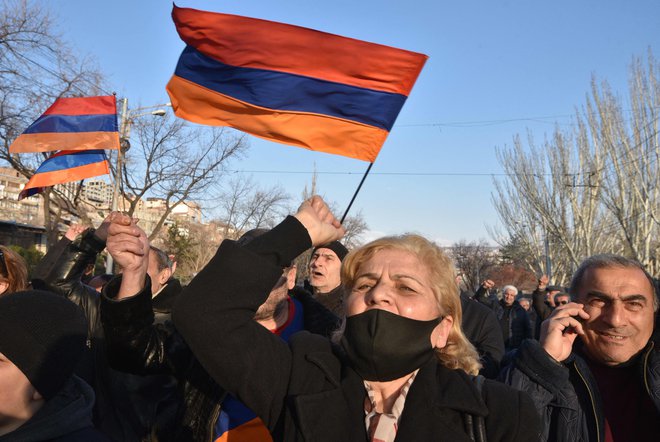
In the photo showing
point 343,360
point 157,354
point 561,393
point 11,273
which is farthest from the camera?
point 11,273

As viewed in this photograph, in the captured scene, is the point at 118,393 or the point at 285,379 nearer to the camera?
the point at 285,379

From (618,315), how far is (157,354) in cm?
199

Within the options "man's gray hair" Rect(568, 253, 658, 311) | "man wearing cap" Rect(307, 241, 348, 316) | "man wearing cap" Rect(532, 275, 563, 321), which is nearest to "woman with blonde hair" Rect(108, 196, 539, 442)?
"man's gray hair" Rect(568, 253, 658, 311)

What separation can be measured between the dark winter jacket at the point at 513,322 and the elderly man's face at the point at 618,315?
14.1 feet

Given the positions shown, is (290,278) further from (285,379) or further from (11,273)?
(11,273)

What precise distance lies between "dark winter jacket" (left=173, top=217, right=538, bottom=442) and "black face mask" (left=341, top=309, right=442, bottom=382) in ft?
0.22

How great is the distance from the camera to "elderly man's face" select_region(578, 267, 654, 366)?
7.95 ft

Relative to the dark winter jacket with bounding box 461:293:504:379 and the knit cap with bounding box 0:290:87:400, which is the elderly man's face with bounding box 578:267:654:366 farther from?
the knit cap with bounding box 0:290:87:400

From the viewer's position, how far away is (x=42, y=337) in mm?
1833

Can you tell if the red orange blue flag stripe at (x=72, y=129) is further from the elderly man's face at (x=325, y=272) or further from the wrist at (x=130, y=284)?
the wrist at (x=130, y=284)

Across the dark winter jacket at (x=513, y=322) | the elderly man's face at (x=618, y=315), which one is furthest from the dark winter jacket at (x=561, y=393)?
the dark winter jacket at (x=513, y=322)

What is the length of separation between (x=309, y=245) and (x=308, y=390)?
0.46 meters

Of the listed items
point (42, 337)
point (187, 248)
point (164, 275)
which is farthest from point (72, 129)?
point (187, 248)

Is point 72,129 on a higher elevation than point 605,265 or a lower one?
higher
